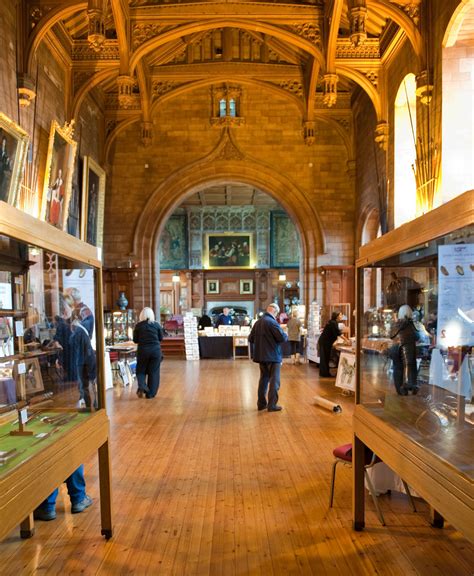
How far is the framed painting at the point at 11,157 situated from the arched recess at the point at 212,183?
22.0ft

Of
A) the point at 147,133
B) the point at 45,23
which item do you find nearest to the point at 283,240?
the point at 147,133

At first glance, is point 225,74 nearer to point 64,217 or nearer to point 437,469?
point 64,217

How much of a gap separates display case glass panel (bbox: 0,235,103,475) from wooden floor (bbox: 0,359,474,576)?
33.4 inches

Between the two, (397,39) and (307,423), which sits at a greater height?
(397,39)

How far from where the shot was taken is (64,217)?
923 centimetres

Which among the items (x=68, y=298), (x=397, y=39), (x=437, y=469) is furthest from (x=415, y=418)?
(x=397, y=39)

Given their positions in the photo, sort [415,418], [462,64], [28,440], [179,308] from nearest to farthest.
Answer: [28,440]
[415,418]
[462,64]
[179,308]

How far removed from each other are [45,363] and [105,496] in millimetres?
983

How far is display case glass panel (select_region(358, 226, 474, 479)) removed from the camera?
74.6 inches

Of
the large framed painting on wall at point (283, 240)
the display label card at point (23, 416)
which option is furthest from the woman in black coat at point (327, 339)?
the large framed painting on wall at point (283, 240)

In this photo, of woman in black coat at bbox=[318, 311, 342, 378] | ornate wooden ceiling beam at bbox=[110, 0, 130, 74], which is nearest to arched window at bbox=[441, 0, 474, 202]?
woman in black coat at bbox=[318, 311, 342, 378]

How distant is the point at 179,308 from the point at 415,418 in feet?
64.6

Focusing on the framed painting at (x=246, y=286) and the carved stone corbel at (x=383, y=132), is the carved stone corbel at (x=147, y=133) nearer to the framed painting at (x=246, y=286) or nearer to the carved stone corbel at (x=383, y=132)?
the carved stone corbel at (x=383, y=132)

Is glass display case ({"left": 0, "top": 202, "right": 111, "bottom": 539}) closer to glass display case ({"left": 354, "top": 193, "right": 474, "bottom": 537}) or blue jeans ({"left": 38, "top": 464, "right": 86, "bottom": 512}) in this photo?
blue jeans ({"left": 38, "top": 464, "right": 86, "bottom": 512})
